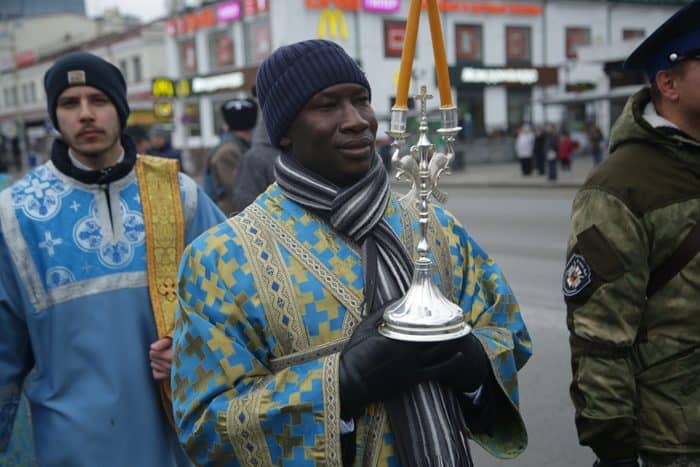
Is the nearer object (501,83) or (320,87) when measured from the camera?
(320,87)

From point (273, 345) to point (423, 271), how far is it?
0.40 metres

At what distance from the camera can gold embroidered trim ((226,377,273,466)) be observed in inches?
62.5

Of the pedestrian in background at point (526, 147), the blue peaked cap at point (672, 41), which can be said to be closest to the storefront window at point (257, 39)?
the pedestrian in background at point (526, 147)

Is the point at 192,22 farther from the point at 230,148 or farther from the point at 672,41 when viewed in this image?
the point at 672,41

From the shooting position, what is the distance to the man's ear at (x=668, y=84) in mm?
2061

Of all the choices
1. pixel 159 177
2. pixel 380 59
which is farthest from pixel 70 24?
pixel 159 177

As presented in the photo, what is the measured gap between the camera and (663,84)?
6.86 ft

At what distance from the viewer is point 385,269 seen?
1.77m

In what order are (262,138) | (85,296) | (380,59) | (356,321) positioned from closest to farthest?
1. (356,321)
2. (85,296)
3. (262,138)
4. (380,59)

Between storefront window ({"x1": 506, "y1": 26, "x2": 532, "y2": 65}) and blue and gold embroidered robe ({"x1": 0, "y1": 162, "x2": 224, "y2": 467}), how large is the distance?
1296 inches

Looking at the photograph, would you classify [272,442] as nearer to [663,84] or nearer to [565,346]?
[663,84]

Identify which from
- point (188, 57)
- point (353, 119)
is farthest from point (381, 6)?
point (353, 119)

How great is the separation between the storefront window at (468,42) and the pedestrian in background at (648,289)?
30.8 m

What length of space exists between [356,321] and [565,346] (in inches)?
163
